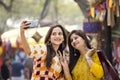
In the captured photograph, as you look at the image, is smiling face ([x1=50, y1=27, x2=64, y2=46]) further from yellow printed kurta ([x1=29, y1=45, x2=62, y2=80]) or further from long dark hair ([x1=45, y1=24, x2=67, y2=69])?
yellow printed kurta ([x1=29, y1=45, x2=62, y2=80])

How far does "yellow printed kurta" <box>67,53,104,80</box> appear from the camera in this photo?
5262 millimetres

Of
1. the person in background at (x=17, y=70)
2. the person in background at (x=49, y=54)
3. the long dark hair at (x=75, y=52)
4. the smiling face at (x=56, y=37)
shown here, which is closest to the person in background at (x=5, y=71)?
the person in background at (x=17, y=70)

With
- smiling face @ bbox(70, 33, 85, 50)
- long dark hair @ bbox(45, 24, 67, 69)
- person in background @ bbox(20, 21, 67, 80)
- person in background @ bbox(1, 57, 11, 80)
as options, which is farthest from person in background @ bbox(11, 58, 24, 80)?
smiling face @ bbox(70, 33, 85, 50)

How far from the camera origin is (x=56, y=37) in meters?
5.67

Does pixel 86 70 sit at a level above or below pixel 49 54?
below

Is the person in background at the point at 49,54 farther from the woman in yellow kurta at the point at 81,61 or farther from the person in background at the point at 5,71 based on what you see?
the person in background at the point at 5,71

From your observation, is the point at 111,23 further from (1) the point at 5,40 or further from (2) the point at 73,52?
(1) the point at 5,40

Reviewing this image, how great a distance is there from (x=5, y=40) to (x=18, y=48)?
3.17ft

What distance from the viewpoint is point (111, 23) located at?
26.9 feet

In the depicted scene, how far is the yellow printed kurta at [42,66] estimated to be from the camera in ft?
18.3

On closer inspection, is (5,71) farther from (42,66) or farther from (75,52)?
(75,52)

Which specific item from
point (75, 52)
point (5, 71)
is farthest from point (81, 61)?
point (5, 71)

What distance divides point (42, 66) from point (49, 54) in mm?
194

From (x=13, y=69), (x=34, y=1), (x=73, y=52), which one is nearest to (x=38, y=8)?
(x=34, y=1)
